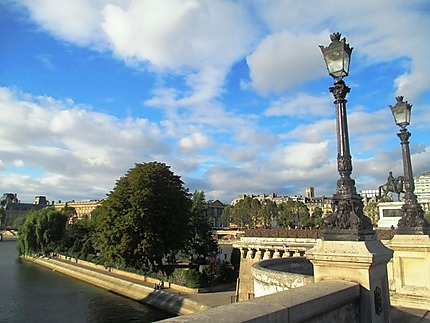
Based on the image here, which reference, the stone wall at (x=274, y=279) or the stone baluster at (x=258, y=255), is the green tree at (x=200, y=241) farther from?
the stone wall at (x=274, y=279)

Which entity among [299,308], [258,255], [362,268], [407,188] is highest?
[407,188]

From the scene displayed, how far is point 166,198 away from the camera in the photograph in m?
40.8

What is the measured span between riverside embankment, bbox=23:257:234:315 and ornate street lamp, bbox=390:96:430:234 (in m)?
14.5

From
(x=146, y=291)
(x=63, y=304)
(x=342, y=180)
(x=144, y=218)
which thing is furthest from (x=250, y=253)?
(x=342, y=180)

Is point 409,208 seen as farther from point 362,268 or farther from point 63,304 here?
point 63,304

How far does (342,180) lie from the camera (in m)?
6.67

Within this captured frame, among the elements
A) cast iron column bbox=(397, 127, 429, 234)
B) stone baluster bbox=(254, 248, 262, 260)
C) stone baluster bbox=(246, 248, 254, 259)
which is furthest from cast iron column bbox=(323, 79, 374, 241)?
stone baluster bbox=(246, 248, 254, 259)

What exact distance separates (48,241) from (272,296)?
224 ft

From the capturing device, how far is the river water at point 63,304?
94.6 ft

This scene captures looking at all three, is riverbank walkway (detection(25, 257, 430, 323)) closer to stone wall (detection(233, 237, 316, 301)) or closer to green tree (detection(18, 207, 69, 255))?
stone wall (detection(233, 237, 316, 301))

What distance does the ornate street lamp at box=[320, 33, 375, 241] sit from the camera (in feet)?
20.3

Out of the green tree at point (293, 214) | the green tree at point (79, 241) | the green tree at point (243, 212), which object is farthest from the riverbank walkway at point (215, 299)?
the green tree at point (293, 214)

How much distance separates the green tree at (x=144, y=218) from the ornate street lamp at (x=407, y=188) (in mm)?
29375

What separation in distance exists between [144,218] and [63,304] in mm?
10233
